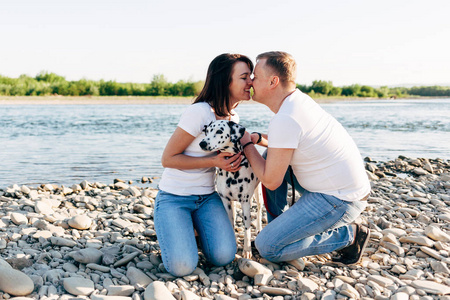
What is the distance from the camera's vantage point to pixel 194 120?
4172 millimetres

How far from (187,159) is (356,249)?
1.84m

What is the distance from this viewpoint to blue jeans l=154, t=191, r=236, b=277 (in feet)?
12.6

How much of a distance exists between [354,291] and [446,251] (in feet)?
4.71

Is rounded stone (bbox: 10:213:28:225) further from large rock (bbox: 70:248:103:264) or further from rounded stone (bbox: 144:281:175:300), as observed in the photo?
rounded stone (bbox: 144:281:175:300)

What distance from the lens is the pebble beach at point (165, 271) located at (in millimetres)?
3465

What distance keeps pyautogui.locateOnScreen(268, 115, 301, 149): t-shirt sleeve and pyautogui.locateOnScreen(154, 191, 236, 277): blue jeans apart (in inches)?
42.2

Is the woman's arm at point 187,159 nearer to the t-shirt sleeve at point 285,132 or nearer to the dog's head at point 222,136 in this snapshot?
the dog's head at point 222,136

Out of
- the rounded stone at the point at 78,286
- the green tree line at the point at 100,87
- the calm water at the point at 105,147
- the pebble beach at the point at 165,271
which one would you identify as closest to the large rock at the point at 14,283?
the pebble beach at the point at 165,271

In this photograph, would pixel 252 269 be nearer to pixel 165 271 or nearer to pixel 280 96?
pixel 165 271

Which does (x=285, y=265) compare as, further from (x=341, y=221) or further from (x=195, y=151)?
(x=195, y=151)

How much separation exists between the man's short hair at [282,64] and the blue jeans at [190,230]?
1.43 meters

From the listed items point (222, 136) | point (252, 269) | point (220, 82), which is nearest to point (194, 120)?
point (222, 136)

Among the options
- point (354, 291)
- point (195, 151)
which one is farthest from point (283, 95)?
point (354, 291)

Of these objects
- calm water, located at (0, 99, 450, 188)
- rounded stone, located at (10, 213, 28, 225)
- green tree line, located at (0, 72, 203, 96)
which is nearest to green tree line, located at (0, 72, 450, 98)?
green tree line, located at (0, 72, 203, 96)
